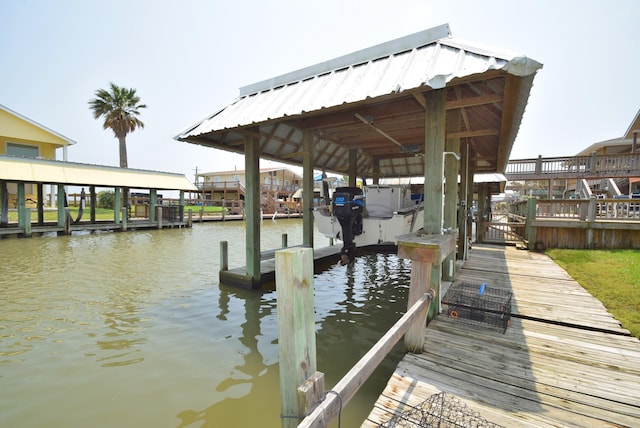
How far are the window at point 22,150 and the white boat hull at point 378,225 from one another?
84.6 ft

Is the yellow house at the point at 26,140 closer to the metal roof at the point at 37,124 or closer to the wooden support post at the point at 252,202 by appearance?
the metal roof at the point at 37,124

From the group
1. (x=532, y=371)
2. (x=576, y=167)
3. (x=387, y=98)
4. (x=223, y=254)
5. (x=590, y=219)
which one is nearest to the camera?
(x=532, y=371)

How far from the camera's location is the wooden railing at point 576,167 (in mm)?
15781

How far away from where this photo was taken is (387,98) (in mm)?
3971

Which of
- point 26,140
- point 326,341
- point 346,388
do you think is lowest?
point 326,341

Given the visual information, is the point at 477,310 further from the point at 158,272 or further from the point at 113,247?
the point at 113,247

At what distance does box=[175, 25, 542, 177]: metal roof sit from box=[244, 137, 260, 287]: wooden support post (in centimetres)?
38

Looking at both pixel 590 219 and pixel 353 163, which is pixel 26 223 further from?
pixel 590 219

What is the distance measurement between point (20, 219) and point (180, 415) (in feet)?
61.7

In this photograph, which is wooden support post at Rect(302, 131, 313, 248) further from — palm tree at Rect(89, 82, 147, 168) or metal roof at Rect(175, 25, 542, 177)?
palm tree at Rect(89, 82, 147, 168)

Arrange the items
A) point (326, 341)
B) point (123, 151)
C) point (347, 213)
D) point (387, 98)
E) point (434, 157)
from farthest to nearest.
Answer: point (123, 151) < point (347, 213) < point (326, 341) < point (434, 157) < point (387, 98)

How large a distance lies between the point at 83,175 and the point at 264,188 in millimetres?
20813

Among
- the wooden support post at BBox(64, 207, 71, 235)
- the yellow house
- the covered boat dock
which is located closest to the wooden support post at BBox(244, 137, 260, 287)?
the covered boat dock

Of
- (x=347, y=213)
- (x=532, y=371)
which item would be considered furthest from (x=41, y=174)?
(x=532, y=371)
